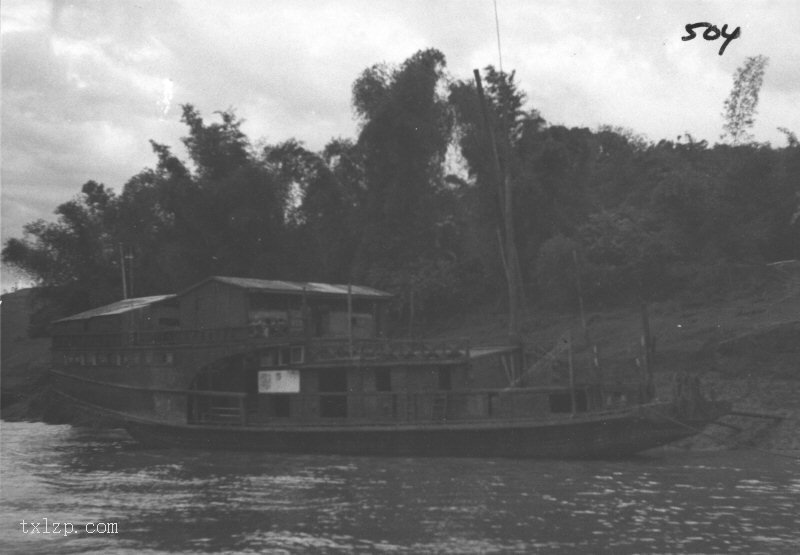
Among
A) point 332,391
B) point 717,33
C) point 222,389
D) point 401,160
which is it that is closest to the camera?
point 717,33

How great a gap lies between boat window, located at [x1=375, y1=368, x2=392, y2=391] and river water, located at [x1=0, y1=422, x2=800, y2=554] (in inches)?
111

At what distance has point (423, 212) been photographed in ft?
172

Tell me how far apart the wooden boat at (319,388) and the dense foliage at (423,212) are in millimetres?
14199

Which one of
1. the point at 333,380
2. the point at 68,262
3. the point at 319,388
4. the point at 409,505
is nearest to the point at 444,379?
the point at 333,380

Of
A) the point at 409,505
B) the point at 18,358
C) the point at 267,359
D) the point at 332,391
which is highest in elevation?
the point at 18,358

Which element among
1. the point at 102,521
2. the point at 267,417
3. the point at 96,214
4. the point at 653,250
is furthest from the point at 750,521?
the point at 96,214

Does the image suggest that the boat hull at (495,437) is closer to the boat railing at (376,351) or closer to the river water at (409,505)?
the river water at (409,505)

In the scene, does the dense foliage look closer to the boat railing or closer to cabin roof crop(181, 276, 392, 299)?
cabin roof crop(181, 276, 392, 299)

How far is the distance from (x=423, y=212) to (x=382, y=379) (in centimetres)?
2723

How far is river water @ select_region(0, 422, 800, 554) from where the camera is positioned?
1407 centimetres

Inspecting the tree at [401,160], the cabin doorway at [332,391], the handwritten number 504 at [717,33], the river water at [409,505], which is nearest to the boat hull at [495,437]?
the river water at [409,505]

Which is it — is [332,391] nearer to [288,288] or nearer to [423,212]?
[288,288]

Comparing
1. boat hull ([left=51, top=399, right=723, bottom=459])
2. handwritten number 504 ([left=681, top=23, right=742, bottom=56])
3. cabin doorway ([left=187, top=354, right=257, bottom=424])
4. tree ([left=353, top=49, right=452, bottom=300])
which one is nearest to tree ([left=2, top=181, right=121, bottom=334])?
tree ([left=353, top=49, right=452, bottom=300])

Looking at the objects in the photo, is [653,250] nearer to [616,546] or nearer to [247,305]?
[247,305]
